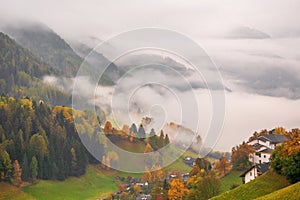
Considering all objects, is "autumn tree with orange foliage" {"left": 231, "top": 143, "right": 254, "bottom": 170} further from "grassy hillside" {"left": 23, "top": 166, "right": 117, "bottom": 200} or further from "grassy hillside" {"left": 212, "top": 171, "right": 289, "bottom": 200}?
"grassy hillside" {"left": 23, "top": 166, "right": 117, "bottom": 200}

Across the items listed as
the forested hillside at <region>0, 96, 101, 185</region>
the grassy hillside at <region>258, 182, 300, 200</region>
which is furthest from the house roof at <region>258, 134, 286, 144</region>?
the forested hillside at <region>0, 96, 101, 185</region>

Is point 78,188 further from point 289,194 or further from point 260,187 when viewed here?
point 289,194

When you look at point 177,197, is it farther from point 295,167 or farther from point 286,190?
point 286,190

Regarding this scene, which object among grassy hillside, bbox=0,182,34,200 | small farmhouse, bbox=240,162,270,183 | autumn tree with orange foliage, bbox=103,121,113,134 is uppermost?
autumn tree with orange foliage, bbox=103,121,113,134

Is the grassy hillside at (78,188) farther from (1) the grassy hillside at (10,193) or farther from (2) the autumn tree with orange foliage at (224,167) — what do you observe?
(2) the autumn tree with orange foliage at (224,167)

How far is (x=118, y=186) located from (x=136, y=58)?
86307 mm

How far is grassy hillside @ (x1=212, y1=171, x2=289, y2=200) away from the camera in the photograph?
1786 inches

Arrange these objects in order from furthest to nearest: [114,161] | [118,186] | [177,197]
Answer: [114,161], [118,186], [177,197]

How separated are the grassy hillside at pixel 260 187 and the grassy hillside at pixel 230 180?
26.1 metres

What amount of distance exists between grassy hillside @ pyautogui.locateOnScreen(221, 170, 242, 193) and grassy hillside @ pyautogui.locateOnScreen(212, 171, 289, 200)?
85.7 feet

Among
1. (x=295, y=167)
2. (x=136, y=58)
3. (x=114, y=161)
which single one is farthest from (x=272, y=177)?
(x=114, y=161)

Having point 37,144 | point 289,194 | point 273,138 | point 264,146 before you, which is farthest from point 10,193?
point 289,194

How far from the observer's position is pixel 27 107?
16725 cm

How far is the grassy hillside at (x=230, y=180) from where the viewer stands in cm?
7525
